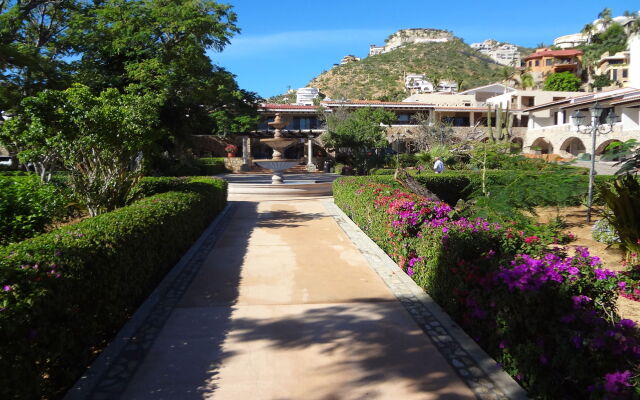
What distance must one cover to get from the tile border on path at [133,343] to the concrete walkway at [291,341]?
10cm

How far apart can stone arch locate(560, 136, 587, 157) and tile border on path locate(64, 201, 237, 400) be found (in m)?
38.2

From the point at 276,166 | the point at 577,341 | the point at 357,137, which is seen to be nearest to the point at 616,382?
the point at 577,341

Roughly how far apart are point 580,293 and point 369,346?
1947 mm

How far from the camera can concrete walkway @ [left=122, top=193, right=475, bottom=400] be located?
3.73 m

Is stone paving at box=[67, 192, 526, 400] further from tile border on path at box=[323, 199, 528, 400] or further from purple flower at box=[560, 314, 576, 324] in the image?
purple flower at box=[560, 314, 576, 324]

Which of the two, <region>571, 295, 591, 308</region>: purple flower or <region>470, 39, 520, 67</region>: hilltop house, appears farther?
<region>470, 39, 520, 67</region>: hilltop house

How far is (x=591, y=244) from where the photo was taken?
31.8 feet

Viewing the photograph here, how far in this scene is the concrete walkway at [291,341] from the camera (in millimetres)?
3730

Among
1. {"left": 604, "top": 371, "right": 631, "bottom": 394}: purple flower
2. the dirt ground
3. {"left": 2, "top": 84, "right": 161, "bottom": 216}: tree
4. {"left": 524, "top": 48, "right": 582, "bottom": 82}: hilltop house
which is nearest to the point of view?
{"left": 604, "top": 371, "right": 631, "bottom": 394}: purple flower

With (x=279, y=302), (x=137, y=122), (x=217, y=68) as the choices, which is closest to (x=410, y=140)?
(x=217, y=68)

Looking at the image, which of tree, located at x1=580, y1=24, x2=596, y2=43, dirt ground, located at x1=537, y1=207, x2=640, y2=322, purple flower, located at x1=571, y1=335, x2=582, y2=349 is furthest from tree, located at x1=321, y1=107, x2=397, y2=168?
tree, located at x1=580, y1=24, x2=596, y2=43

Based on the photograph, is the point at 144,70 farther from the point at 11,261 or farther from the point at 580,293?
the point at 580,293

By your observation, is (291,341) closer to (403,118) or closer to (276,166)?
(276,166)

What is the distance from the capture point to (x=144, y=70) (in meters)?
18.4
